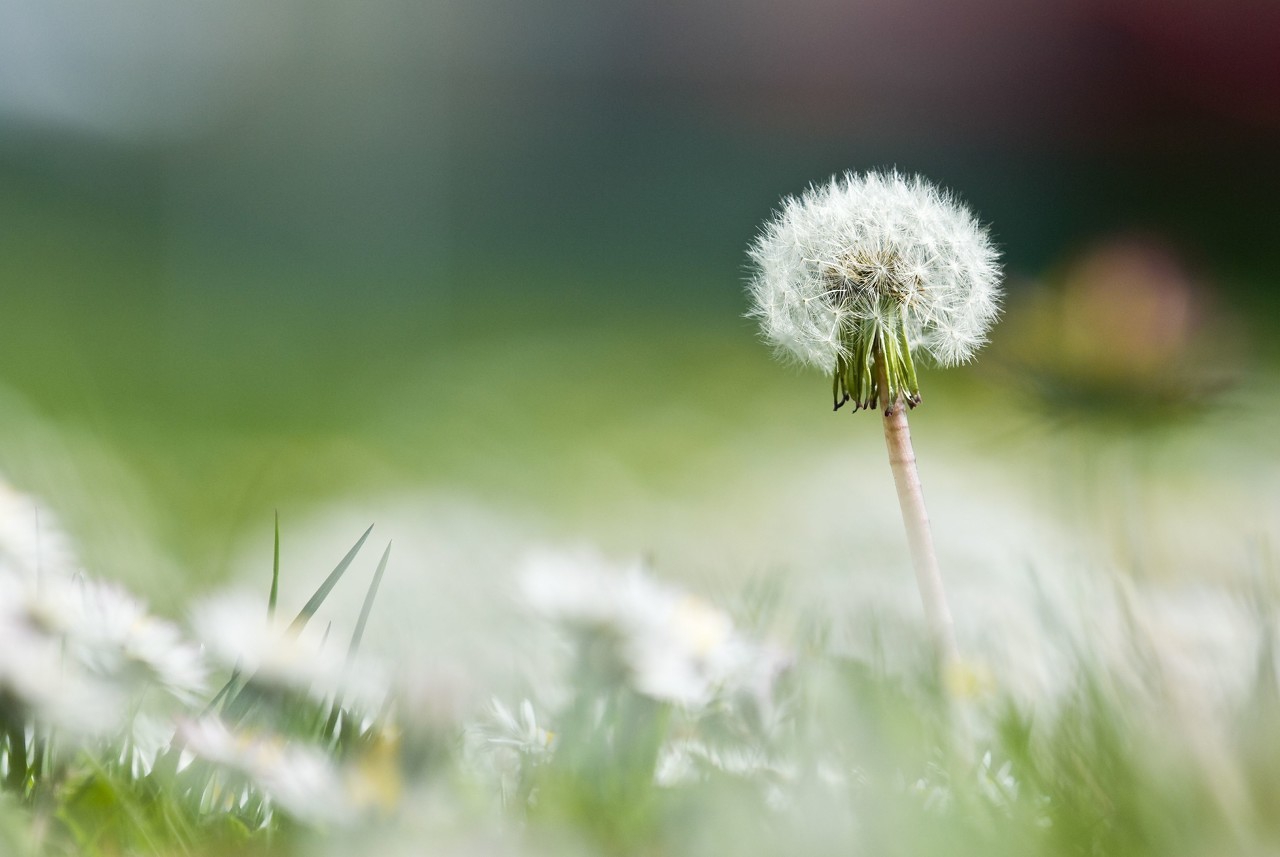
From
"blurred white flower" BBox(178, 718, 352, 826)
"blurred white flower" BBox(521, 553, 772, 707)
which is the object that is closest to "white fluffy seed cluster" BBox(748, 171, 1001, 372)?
"blurred white flower" BBox(521, 553, 772, 707)

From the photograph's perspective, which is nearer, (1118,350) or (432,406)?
(1118,350)

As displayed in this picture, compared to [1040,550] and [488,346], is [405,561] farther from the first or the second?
[488,346]

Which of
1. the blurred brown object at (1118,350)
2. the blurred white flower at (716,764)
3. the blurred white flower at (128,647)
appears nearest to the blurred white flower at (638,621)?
the blurred white flower at (716,764)

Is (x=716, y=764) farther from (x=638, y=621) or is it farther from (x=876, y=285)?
(x=876, y=285)

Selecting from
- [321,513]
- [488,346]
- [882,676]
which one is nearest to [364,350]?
[488,346]

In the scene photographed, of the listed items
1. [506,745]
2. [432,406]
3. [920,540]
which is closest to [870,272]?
[920,540]

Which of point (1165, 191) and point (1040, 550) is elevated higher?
point (1165, 191)
